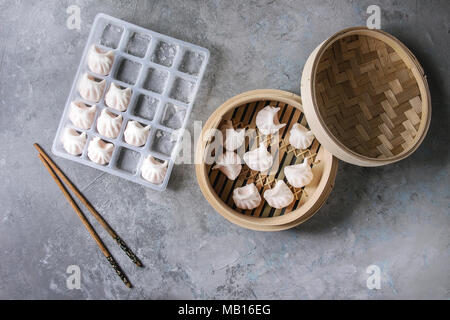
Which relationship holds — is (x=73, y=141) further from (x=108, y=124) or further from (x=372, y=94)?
(x=372, y=94)

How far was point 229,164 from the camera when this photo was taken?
171cm

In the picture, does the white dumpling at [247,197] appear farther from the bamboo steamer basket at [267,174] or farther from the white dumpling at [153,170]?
the white dumpling at [153,170]

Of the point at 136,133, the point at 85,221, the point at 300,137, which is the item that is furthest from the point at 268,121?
the point at 85,221

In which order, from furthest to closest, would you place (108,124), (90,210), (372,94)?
(90,210), (108,124), (372,94)

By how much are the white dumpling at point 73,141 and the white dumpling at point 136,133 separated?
19 centimetres

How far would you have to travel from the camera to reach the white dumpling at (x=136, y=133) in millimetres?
1716

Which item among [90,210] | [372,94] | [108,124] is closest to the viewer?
[372,94]

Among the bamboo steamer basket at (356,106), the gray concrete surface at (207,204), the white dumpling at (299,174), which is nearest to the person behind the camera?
the bamboo steamer basket at (356,106)

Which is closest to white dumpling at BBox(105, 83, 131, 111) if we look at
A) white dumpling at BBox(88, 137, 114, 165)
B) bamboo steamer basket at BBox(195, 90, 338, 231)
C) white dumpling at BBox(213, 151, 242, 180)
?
white dumpling at BBox(88, 137, 114, 165)

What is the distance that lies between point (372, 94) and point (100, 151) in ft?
3.81

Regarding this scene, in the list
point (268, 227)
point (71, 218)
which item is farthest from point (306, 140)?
point (71, 218)

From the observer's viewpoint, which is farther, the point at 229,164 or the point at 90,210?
the point at 90,210

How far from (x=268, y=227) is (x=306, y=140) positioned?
1.33 ft

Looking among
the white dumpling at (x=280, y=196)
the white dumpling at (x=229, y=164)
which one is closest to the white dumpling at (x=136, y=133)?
the white dumpling at (x=229, y=164)
